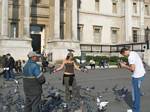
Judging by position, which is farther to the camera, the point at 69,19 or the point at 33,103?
the point at 69,19

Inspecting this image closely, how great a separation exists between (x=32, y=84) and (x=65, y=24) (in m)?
40.6

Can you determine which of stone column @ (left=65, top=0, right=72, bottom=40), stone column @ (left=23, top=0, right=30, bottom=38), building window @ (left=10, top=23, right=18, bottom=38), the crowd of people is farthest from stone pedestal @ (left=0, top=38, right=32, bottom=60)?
the crowd of people

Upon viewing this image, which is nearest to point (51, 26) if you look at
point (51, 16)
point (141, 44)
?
point (51, 16)

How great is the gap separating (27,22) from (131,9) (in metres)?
21.8

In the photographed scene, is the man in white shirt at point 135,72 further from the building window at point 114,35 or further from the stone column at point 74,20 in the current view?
the building window at point 114,35

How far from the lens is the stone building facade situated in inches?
1765

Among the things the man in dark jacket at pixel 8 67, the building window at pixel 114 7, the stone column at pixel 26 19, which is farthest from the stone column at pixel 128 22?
the man in dark jacket at pixel 8 67

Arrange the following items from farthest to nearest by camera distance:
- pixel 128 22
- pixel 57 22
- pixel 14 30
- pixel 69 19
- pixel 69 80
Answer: pixel 128 22, pixel 69 19, pixel 57 22, pixel 14 30, pixel 69 80

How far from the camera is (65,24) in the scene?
167 ft

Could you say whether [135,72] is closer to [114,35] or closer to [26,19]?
[26,19]

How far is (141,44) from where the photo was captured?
54.0 m

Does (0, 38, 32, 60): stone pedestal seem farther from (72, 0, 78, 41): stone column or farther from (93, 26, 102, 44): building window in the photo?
(93, 26, 102, 44): building window

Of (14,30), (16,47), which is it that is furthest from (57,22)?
(16,47)

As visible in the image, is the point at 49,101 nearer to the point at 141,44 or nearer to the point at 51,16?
the point at 51,16
